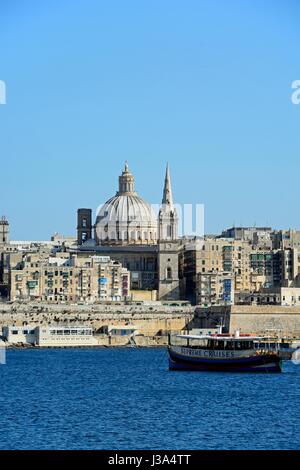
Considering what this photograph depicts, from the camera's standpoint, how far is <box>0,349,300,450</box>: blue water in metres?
34.5

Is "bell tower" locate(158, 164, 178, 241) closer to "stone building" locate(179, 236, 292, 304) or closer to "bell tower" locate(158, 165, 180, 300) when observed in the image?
"bell tower" locate(158, 165, 180, 300)

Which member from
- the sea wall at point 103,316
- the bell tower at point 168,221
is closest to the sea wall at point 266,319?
the sea wall at point 103,316

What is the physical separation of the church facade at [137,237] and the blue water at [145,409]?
4423 centimetres

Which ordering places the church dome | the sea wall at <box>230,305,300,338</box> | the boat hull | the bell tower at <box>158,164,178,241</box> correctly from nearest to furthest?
the boat hull < the sea wall at <box>230,305,300,338</box> < the bell tower at <box>158,164,178,241</box> < the church dome

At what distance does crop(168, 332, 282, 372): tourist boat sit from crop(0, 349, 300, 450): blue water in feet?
2.54

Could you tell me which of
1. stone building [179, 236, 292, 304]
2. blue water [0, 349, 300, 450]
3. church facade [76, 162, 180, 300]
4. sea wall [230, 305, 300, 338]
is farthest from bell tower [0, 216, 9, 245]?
blue water [0, 349, 300, 450]

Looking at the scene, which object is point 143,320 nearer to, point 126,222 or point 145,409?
point 126,222

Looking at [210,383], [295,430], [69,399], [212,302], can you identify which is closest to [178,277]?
[212,302]

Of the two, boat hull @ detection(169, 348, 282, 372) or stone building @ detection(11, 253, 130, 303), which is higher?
stone building @ detection(11, 253, 130, 303)

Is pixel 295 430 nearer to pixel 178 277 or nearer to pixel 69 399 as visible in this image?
pixel 69 399

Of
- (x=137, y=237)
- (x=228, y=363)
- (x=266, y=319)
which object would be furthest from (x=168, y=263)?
(x=228, y=363)

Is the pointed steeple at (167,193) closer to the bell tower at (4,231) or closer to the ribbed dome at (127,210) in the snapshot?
the ribbed dome at (127,210)
